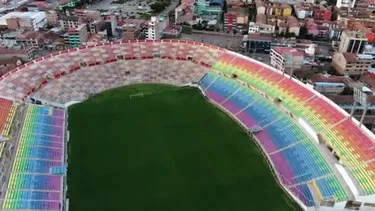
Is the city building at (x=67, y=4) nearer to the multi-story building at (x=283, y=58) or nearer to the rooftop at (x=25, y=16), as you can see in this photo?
the rooftop at (x=25, y=16)

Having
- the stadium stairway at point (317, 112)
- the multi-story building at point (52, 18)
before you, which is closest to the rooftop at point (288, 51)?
the stadium stairway at point (317, 112)

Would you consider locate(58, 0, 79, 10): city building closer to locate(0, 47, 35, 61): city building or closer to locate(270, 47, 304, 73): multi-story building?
locate(0, 47, 35, 61): city building

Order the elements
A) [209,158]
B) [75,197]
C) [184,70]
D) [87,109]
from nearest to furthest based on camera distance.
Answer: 1. [75,197]
2. [209,158]
3. [87,109]
4. [184,70]

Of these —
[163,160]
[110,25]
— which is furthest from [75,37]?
[163,160]

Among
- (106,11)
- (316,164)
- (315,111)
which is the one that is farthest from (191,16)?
(316,164)

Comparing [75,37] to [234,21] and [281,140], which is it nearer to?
[234,21]

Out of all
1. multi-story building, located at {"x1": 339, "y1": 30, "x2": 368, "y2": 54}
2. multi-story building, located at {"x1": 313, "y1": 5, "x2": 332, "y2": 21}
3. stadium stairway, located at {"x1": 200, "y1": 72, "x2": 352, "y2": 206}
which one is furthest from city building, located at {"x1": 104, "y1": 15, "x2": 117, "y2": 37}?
multi-story building, located at {"x1": 313, "y1": 5, "x2": 332, "y2": 21}

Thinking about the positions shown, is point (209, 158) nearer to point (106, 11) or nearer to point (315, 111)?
point (315, 111)
